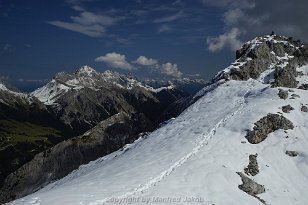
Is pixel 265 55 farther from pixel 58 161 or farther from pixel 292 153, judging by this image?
pixel 58 161

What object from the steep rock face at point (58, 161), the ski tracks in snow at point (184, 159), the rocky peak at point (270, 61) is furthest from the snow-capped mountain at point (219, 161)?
the steep rock face at point (58, 161)

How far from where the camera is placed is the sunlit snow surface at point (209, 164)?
118 ft

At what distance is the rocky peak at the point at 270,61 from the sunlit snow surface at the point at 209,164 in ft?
76.3

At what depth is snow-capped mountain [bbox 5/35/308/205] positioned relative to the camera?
35594mm

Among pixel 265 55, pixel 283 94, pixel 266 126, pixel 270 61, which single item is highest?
pixel 265 55

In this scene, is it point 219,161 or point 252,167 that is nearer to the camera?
point 219,161

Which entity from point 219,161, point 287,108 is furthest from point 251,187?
point 287,108

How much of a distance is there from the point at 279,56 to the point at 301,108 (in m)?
52.4

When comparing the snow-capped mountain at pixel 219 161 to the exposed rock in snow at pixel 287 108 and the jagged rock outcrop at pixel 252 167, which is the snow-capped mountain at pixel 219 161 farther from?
the exposed rock in snow at pixel 287 108

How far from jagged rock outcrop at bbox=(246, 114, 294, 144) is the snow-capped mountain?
0.16m

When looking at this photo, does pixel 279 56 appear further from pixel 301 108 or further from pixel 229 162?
pixel 229 162

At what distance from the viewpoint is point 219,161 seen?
48.2 m

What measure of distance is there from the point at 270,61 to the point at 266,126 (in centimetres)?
5580

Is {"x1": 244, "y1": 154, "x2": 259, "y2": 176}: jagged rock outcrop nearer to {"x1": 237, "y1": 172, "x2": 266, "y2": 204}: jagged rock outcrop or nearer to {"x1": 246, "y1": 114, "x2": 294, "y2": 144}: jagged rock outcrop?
{"x1": 237, "y1": 172, "x2": 266, "y2": 204}: jagged rock outcrop
